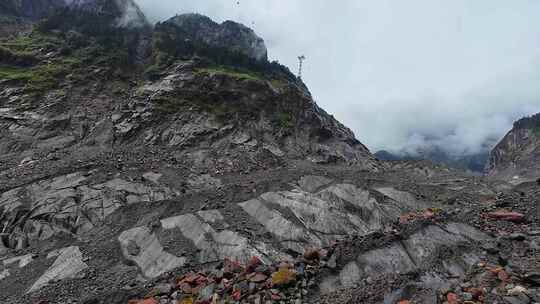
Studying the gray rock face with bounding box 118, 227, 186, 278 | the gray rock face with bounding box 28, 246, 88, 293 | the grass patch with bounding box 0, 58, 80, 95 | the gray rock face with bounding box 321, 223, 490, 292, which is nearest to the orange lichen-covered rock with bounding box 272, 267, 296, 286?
the gray rock face with bounding box 321, 223, 490, 292

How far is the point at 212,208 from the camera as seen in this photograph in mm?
26578

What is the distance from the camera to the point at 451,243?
21.6m

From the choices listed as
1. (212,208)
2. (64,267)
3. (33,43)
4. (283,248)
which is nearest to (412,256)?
(283,248)

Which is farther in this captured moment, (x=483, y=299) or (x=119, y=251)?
(x=119, y=251)

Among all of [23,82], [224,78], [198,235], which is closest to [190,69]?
[224,78]

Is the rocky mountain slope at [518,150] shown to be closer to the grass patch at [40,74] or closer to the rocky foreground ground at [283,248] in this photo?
the rocky foreground ground at [283,248]

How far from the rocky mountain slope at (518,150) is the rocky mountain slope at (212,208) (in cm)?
8478

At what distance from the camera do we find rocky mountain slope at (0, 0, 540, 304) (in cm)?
1750

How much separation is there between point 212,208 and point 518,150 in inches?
5859

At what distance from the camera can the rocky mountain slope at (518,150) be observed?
4701 inches

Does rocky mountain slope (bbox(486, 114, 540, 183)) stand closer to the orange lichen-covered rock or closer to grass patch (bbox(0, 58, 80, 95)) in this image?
the orange lichen-covered rock

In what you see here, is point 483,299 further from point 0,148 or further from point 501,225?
point 0,148

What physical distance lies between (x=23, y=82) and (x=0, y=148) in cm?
1646

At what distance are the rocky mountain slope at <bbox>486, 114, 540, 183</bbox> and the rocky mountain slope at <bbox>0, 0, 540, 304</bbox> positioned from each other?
278 feet
